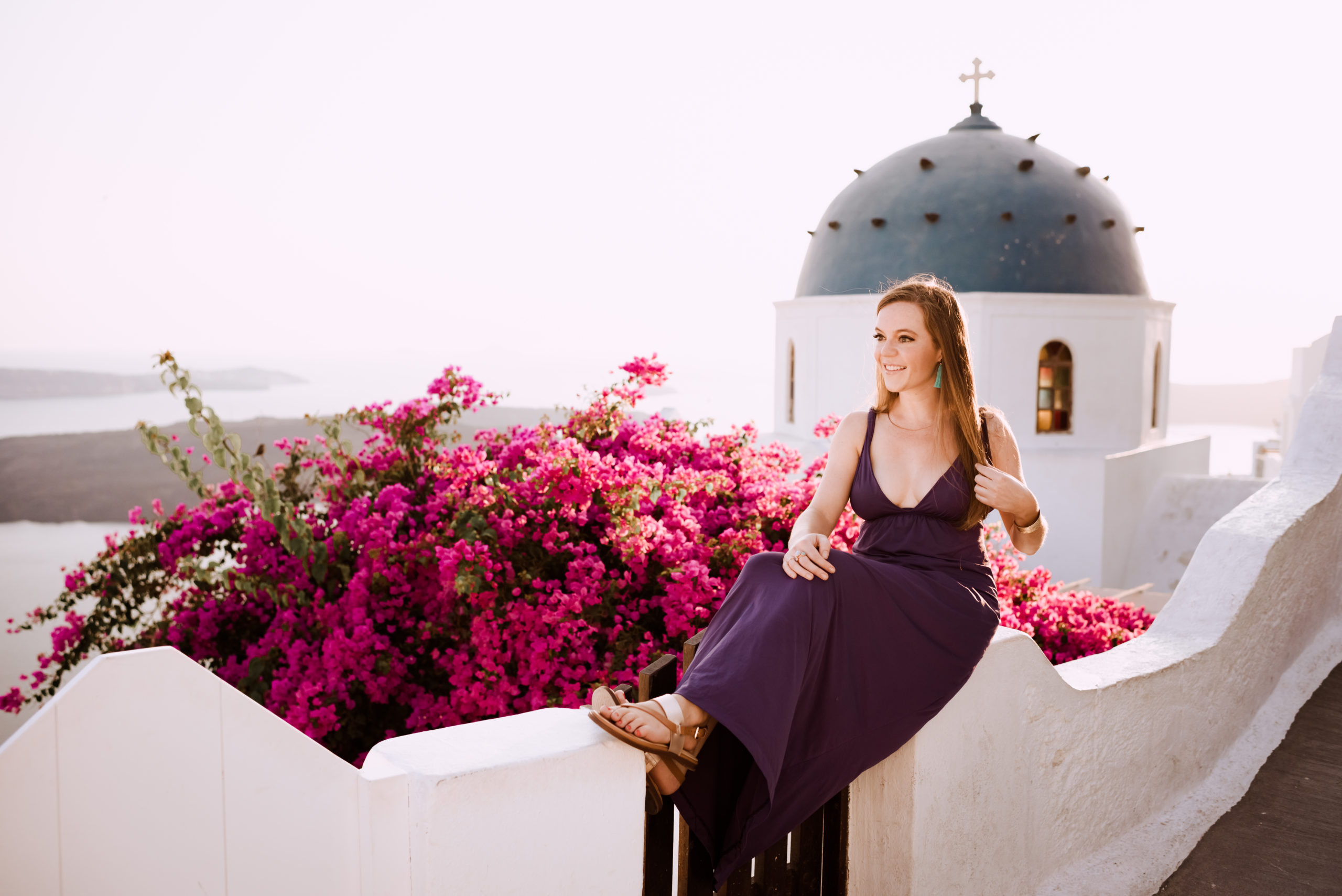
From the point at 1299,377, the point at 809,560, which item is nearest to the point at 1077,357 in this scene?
the point at 1299,377

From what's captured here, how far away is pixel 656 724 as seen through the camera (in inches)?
68.2

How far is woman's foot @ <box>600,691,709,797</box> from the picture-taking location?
1.70 metres

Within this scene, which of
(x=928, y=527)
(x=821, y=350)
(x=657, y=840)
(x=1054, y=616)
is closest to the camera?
(x=657, y=840)

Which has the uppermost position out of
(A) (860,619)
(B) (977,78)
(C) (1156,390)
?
(B) (977,78)

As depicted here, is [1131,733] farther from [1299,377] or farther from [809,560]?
[1299,377]

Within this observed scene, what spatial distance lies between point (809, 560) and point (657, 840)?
0.67m

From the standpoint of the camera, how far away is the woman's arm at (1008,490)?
7.67ft

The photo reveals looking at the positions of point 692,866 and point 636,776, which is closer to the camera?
point 636,776

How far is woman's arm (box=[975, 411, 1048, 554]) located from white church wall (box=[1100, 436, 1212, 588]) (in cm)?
1202

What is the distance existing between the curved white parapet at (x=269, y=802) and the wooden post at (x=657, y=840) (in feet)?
0.48

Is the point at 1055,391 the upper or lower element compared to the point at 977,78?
lower

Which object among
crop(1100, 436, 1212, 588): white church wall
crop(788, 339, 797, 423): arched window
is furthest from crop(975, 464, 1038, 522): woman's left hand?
crop(788, 339, 797, 423): arched window

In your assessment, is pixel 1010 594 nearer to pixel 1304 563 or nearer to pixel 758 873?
pixel 1304 563

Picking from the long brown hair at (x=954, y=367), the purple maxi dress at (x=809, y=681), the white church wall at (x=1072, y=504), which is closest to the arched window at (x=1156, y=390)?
the white church wall at (x=1072, y=504)
